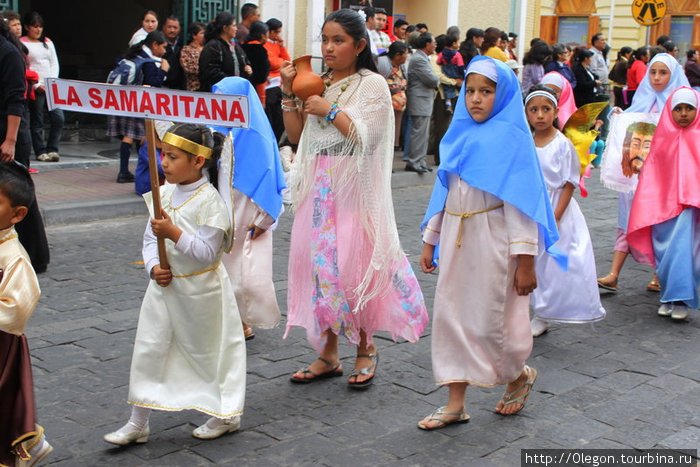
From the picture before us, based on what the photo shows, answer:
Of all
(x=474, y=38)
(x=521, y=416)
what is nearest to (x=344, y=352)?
(x=521, y=416)

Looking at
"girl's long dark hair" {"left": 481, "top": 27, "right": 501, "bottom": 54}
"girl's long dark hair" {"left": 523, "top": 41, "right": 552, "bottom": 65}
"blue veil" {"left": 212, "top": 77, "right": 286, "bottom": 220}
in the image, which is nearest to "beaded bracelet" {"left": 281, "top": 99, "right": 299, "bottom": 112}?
"blue veil" {"left": 212, "top": 77, "right": 286, "bottom": 220}

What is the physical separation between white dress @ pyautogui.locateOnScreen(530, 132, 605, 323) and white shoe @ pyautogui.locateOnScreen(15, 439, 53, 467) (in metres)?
3.26

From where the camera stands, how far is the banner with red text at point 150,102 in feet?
11.4

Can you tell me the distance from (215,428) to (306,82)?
173 centimetres

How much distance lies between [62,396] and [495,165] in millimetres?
2390

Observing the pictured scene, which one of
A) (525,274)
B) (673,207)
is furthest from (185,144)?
(673,207)

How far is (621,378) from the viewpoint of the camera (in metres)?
5.00

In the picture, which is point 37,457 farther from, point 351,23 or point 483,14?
point 483,14

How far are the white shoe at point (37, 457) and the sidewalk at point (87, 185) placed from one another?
5.48 metres

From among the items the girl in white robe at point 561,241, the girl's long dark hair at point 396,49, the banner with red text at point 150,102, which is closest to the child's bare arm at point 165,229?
the banner with red text at point 150,102

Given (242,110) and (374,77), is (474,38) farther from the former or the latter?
(242,110)

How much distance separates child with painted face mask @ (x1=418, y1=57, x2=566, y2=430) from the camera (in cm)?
405

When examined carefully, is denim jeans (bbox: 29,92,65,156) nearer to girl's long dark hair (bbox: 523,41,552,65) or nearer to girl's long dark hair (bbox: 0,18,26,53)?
girl's long dark hair (bbox: 0,18,26,53)

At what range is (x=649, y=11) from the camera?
15.1 meters
